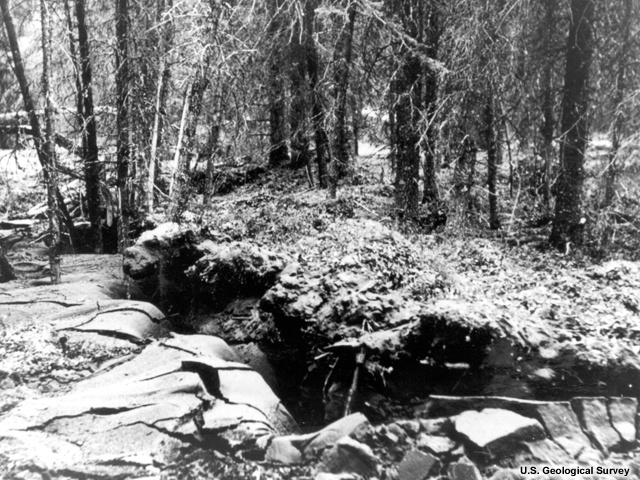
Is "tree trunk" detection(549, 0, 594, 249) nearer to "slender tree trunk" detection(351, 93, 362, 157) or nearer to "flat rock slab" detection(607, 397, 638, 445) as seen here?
"flat rock slab" detection(607, 397, 638, 445)

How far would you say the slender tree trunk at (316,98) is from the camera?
11.9 meters

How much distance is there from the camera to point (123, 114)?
1061 centimetres

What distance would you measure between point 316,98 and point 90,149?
607 centimetres

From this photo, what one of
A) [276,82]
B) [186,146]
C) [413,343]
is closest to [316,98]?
[276,82]

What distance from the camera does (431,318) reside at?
5547 mm

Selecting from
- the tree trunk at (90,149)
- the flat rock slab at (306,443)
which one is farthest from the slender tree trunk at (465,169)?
the tree trunk at (90,149)

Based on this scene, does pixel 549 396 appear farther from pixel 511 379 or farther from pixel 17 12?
pixel 17 12

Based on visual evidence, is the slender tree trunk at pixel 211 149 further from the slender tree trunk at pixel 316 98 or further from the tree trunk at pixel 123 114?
the slender tree trunk at pixel 316 98

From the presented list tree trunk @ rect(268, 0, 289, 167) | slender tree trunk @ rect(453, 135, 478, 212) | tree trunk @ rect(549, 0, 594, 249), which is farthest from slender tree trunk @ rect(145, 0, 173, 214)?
tree trunk @ rect(549, 0, 594, 249)

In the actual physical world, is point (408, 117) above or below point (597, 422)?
above

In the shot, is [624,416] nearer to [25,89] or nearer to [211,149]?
[211,149]

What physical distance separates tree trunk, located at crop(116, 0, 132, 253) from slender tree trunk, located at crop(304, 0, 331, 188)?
4.45 meters

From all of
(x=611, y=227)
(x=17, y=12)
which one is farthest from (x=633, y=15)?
(x=17, y=12)

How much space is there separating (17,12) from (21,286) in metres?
6.55
